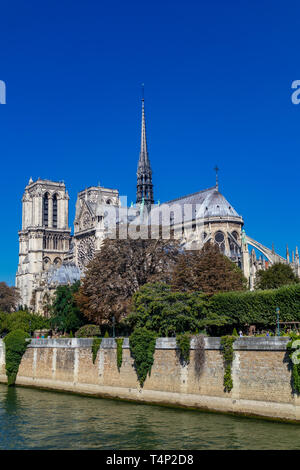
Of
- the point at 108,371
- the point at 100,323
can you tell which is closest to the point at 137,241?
the point at 100,323

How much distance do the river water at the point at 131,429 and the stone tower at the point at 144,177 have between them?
5992 cm

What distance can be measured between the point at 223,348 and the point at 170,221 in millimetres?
52954

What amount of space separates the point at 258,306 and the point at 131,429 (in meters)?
11.2

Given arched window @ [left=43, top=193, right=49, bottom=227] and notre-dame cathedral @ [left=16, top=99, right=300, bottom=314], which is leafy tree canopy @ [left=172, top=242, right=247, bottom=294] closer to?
notre-dame cathedral @ [left=16, top=99, right=300, bottom=314]

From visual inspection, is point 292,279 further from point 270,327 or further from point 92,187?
point 92,187

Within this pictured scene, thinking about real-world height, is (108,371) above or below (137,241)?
below

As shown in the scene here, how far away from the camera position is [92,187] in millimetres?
111125

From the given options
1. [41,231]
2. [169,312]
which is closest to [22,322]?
[169,312]

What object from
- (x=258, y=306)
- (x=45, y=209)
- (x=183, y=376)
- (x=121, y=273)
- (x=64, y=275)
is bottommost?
(x=183, y=376)

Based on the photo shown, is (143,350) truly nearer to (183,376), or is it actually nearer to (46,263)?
(183,376)

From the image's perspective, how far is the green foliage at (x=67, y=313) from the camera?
165 feet

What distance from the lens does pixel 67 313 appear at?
5169cm

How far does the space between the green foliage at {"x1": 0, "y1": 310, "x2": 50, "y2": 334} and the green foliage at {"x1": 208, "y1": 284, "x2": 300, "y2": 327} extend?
26.0 m
